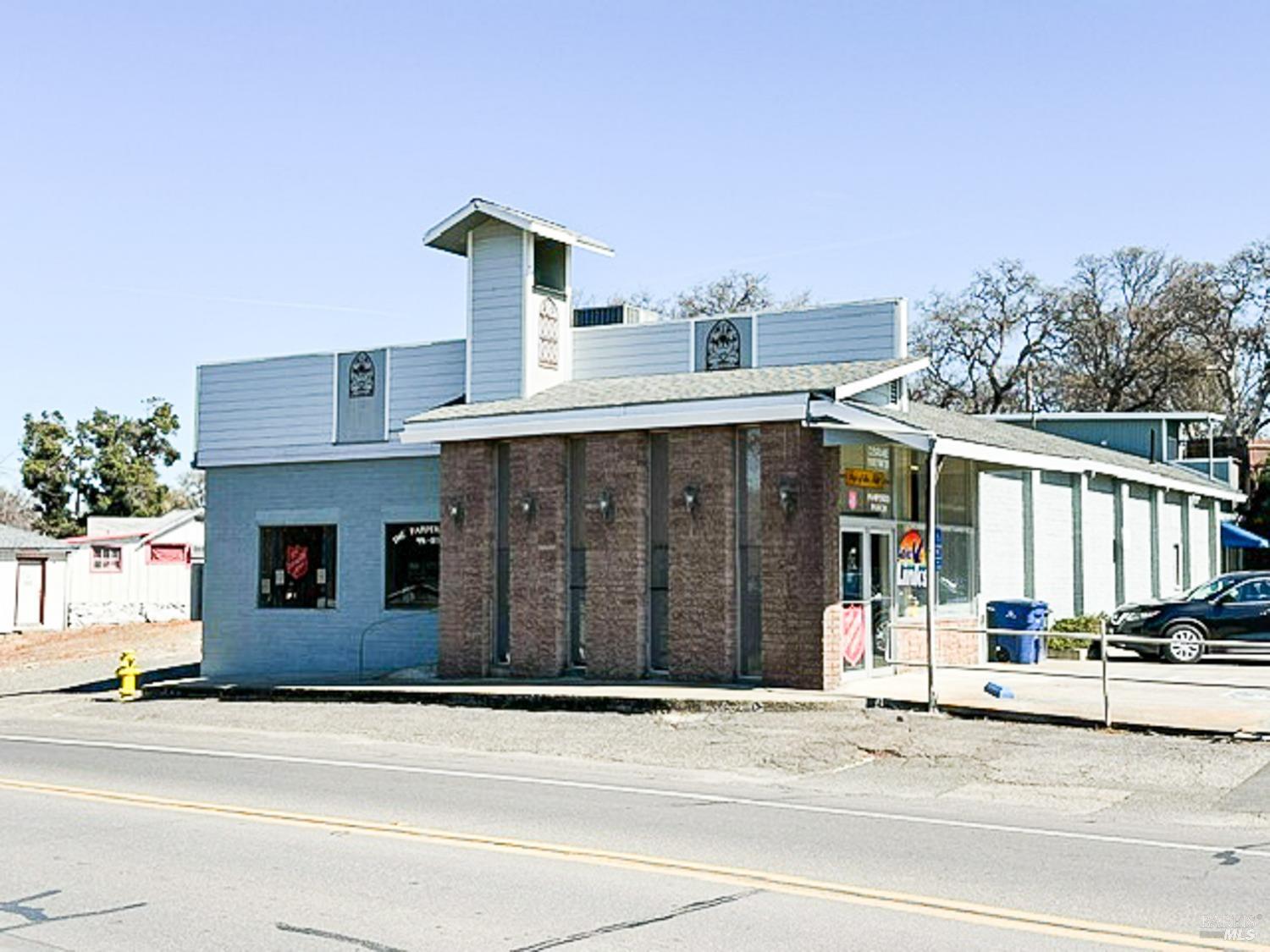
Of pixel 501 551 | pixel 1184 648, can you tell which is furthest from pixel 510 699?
pixel 1184 648

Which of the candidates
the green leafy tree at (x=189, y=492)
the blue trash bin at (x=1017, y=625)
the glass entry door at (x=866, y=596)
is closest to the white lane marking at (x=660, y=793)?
the glass entry door at (x=866, y=596)

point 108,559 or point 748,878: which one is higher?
point 108,559

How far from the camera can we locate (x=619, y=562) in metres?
22.0

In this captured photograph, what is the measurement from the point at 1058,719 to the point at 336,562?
14.4 m

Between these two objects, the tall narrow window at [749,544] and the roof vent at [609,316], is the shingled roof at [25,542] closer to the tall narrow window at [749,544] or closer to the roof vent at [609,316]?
the roof vent at [609,316]

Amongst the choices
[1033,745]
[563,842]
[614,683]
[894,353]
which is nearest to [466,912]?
[563,842]

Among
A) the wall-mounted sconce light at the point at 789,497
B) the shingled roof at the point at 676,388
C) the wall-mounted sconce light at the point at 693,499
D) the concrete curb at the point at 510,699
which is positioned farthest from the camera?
the wall-mounted sconce light at the point at 693,499

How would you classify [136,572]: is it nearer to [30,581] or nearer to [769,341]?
[30,581]

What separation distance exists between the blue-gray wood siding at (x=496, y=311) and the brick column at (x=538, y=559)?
234cm

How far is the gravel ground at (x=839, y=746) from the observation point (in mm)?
13641

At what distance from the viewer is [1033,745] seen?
16156 millimetres

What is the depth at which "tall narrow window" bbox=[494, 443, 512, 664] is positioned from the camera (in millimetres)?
23641

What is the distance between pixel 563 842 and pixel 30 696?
20.9 meters

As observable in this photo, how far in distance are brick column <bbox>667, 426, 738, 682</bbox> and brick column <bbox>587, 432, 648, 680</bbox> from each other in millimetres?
592
